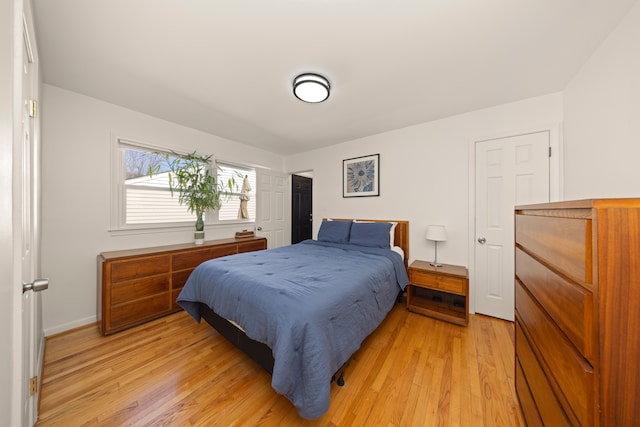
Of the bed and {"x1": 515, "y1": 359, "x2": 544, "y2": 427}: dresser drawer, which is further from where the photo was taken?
the bed

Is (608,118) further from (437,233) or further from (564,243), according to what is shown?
(564,243)

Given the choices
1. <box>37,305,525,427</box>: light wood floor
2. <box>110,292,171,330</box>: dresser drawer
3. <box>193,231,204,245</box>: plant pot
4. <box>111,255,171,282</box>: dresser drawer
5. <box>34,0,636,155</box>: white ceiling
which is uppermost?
<box>34,0,636,155</box>: white ceiling

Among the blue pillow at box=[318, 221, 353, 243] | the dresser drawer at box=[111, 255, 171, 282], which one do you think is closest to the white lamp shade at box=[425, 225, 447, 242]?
the blue pillow at box=[318, 221, 353, 243]

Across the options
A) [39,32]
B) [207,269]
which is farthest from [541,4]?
[39,32]

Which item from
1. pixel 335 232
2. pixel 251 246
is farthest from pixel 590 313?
pixel 251 246

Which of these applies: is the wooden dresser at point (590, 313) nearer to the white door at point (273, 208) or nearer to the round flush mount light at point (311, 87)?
the round flush mount light at point (311, 87)

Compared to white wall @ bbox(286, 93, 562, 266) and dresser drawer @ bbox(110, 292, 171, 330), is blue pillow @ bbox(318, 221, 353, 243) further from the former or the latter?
dresser drawer @ bbox(110, 292, 171, 330)

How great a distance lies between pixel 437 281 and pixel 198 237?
311cm

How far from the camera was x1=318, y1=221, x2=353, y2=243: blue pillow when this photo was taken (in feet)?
→ 10.7

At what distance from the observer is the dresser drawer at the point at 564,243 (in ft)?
2.06

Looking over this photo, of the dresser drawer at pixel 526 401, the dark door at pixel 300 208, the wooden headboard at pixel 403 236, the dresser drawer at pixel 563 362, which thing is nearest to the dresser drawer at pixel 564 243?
the dresser drawer at pixel 563 362

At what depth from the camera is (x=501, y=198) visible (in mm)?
2461

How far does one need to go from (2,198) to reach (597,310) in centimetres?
158

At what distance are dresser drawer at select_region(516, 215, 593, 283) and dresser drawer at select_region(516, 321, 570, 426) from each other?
50 centimetres
